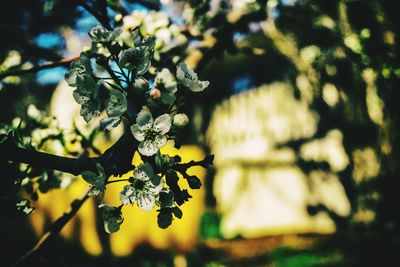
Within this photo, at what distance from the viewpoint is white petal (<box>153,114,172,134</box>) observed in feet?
3.61

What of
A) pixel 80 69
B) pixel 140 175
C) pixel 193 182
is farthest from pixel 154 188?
pixel 80 69

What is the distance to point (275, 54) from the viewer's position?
5.31 m

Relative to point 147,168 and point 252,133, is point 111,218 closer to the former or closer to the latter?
point 147,168

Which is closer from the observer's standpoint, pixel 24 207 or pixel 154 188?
pixel 154 188

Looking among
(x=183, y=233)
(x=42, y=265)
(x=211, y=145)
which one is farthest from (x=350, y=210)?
(x=211, y=145)

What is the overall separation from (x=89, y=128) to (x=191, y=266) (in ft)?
10.4

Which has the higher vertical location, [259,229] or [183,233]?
[183,233]

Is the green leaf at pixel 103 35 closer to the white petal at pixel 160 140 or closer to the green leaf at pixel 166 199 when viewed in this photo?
the white petal at pixel 160 140

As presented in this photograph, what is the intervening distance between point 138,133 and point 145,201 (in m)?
0.18

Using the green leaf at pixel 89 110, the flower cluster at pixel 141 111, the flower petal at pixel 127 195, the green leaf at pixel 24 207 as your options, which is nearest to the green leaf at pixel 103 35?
the flower cluster at pixel 141 111

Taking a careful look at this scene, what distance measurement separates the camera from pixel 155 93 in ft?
3.81

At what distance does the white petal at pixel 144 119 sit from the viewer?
1087mm

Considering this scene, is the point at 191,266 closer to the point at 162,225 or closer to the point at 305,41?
the point at 305,41

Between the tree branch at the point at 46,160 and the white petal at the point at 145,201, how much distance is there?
149 millimetres
